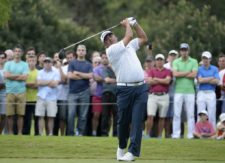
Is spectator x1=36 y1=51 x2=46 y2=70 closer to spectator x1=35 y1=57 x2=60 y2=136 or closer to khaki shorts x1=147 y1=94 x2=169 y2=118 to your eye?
spectator x1=35 y1=57 x2=60 y2=136

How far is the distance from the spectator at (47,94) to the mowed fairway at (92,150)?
279cm

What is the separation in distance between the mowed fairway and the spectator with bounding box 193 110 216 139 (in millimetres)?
1656

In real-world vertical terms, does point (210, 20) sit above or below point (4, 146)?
above

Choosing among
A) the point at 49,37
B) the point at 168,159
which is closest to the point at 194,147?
the point at 168,159

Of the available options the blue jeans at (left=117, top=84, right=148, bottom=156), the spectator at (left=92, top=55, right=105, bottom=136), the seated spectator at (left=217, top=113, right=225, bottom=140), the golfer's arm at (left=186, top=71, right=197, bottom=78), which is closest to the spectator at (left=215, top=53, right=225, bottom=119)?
the golfer's arm at (left=186, top=71, right=197, bottom=78)

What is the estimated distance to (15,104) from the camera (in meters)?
24.3

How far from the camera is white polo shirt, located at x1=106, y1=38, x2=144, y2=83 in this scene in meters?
17.6

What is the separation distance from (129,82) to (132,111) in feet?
1.83

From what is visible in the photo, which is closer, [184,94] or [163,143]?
[163,143]

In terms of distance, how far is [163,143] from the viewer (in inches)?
824

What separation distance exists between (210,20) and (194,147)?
18989 mm

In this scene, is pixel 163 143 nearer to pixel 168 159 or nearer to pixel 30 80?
pixel 168 159

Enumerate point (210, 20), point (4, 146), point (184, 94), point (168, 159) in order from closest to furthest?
point (168, 159)
point (4, 146)
point (184, 94)
point (210, 20)

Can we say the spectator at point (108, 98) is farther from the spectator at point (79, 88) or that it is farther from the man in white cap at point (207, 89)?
the man in white cap at point (207, 89)
